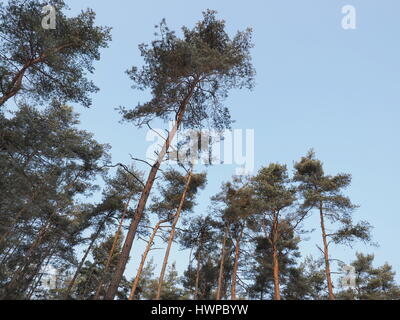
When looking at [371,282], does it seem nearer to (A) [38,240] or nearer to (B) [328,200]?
(B) [328,200]

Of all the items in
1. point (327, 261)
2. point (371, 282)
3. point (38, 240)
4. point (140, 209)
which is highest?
point (371, 282)

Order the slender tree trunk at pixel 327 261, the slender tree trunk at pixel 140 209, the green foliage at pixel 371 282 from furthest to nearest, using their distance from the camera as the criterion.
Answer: the green foliage at pixel 371 282 < the slender tree trunk at pixel 327 261 < the slender tree trunk at pixel 140 209

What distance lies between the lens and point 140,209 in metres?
8.05

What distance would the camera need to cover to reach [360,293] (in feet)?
82.4

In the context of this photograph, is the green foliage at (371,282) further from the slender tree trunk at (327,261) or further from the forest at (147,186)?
the slender tree trunk at (327,261)

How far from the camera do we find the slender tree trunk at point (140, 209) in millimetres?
6804

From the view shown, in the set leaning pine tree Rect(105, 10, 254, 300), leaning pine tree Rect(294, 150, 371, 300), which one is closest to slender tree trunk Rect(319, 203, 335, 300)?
leaning pine tree Rect(294, 150, 371, 300)

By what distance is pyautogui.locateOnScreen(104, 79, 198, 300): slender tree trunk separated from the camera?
680 cm

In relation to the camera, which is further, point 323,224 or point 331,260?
point 323,224

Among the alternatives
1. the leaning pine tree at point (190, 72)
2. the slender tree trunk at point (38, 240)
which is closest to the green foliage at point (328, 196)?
the leaning pine tree at point (190, 72)

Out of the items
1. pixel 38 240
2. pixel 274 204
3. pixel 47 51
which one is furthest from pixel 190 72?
pixel 38 240

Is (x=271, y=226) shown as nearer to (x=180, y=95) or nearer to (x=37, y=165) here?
(x=180, y=95)
